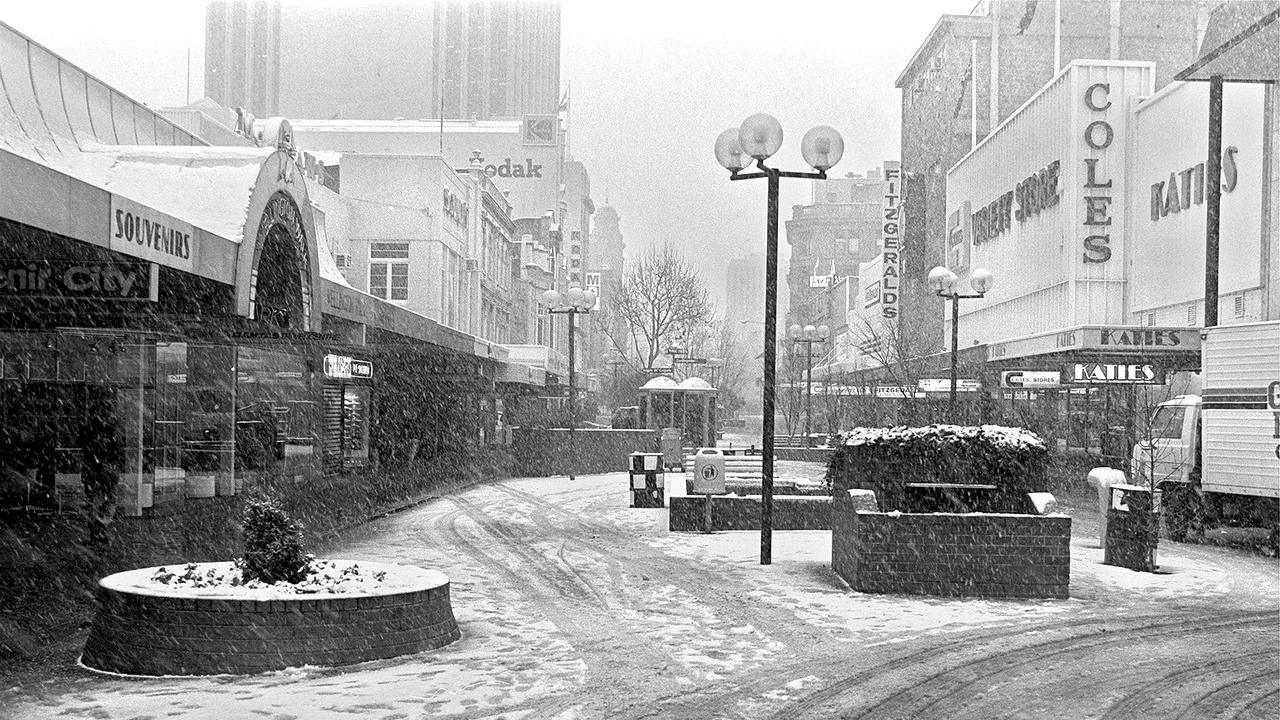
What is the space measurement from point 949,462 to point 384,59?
122 m

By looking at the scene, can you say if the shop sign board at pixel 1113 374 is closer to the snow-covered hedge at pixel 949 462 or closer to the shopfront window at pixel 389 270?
the snow-covered hedge at pixel 949 462

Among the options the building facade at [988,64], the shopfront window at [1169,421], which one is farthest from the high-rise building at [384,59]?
the shopfront window at [1169,421]

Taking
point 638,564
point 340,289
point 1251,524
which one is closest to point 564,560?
point 638,564

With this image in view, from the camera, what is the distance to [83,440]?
16750 mm

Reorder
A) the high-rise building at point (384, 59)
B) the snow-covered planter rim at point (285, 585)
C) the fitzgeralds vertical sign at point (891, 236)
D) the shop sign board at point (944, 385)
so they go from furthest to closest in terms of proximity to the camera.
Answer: the high-rise building at point (384, 59), the fitzgeralds vertical sign at point (891, 236), the shop sign board at point (944, 385), the snow-covered planter rim at point (285, 585)

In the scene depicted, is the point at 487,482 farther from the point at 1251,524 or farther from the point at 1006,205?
the point at 1006,205

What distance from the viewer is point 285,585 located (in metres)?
8.43

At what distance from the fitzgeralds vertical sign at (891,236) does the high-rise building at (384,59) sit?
62.2 meters

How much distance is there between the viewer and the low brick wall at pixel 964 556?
11.6m

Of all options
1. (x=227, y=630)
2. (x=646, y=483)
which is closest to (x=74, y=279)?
(x=227, y=630)

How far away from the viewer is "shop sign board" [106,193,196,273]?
954 centimetres

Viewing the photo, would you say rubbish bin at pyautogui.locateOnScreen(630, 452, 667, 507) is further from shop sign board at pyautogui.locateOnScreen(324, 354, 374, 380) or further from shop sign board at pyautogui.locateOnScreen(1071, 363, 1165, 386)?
shop sign board at pyautogui.locateOnScreen(1071, 363, 1165, 386)

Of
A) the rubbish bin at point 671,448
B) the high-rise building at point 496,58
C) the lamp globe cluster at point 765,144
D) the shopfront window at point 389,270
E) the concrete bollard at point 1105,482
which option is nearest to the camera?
the lamp globe cluster at point 765,144

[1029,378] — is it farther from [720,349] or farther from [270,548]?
[720,349]
